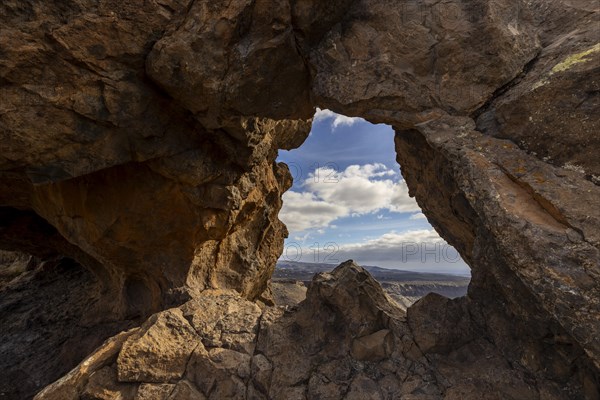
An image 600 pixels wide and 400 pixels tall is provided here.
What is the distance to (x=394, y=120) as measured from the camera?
21.1 ft

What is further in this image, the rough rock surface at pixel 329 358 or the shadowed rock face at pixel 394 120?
the rough rock surface at pixel 329 358

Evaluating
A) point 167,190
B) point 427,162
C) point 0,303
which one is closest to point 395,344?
point 427,162

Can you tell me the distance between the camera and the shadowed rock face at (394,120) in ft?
15.1

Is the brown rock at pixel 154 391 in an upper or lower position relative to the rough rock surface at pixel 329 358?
lower

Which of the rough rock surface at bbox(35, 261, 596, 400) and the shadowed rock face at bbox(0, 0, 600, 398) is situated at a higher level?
the shadowed rock face at bbox(0, 0, 600, 398)

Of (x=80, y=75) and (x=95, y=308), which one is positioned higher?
(x=80, y=75)

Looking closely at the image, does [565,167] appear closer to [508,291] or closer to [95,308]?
[508,291]

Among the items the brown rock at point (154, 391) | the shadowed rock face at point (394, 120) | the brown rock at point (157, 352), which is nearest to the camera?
the shadowed rock face at point (394, 120)

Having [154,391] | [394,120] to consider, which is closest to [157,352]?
[154,391]

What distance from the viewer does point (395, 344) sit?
19.2 feet

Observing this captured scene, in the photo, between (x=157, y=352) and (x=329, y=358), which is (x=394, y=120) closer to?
(x=329, y=358)

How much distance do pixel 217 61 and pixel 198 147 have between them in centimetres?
A: 290

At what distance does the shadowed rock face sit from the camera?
15.1 ft

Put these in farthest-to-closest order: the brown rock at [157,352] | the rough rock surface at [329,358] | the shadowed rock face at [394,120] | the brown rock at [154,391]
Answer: the brown rock at [157,352] → the brown rock at [154,391] → the rough rock surface at [329,358] → the shadowed rock face at [394,120]
